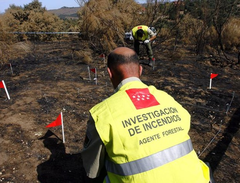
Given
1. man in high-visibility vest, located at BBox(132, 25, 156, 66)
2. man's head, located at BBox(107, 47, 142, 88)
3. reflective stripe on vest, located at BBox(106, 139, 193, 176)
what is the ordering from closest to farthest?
reflective stripe on vest, located at BBox(106, 139, 193, 176) → man's head, located at BBox(107, 47, 142, 88) → man in high-visibility vest, located at BBox(132, 25, 156, 66)

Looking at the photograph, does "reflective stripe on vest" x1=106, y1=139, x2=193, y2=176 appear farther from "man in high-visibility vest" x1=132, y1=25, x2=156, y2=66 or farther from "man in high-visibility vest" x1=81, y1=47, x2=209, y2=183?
"man in high-visibility vest" x1=132, y1=25, x2=156, y2=66

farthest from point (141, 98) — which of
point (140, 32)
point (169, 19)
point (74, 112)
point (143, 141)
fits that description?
point (169, 19)

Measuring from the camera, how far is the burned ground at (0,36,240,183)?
2.71 metres

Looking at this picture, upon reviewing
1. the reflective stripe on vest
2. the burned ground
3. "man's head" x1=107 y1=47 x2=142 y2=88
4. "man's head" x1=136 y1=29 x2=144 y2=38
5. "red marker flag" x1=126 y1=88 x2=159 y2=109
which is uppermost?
"man's head" x1=107 y1=47 x2=142 y2=88

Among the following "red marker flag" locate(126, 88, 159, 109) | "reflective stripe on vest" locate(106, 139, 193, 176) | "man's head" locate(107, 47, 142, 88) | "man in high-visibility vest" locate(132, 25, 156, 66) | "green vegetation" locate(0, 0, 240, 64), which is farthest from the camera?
"green vegetation" locate(0, 0, 240, 64)

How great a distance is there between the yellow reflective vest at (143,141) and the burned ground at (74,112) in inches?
44.8

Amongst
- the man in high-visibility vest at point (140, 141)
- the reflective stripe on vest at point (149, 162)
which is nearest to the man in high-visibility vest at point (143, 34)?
the man in high-visibility vest at point (140, 141)

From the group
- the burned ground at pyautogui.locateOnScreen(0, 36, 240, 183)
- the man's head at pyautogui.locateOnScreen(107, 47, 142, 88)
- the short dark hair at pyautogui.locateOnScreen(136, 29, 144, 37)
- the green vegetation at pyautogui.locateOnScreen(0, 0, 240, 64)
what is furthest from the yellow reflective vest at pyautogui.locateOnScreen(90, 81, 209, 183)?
the green vegetation at pyautogui.locateOnScreen(0, 0, 240, 64)

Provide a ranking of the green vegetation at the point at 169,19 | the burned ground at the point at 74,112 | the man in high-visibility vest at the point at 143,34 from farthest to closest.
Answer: the green vegetation at the point at 169,19, the man in high-visibility vest at the point at 143,34, the burned ground at the point at 74,112

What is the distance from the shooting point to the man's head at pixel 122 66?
1450 millimetres

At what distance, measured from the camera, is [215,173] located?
2637 millimetres

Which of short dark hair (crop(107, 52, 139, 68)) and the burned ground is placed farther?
the burned ground

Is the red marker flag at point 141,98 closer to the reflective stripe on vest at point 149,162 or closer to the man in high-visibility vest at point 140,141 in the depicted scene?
the man in high-visibility vest at point 140,141

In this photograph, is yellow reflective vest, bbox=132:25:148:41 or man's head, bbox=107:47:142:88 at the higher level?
man's head, bbox=107:47:142:88
